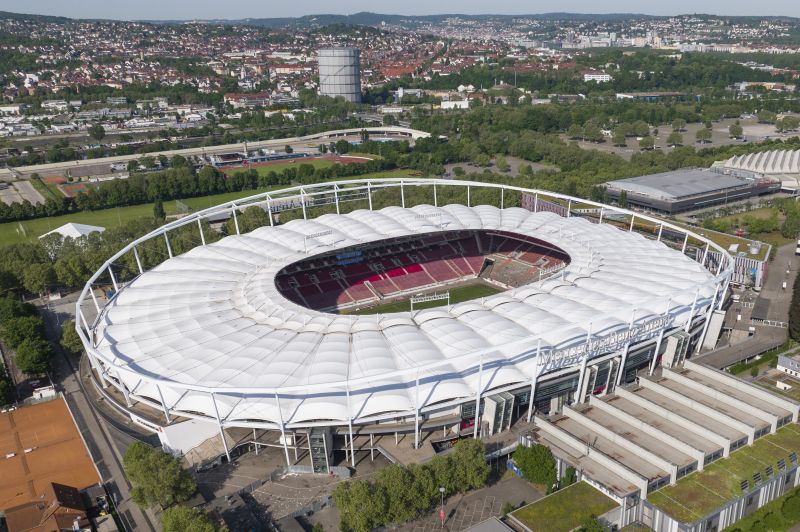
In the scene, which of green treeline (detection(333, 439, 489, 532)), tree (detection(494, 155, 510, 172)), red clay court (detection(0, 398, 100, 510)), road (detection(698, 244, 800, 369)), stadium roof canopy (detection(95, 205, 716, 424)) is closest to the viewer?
green treeline (detection(333, 439, 489, 532))

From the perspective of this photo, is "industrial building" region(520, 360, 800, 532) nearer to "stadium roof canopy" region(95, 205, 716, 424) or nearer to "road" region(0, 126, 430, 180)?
"stadium roof canopy" region(95, 205, 716, 424)

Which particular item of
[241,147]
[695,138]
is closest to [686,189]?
[695,138]

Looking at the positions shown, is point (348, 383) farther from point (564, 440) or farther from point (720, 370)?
point (720, 370)

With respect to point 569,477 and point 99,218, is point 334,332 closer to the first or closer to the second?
point 569,477

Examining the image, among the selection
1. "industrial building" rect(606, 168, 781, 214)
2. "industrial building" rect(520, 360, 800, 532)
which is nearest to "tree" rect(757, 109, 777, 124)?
"industrial building" rect(606, 168, 781, 214)

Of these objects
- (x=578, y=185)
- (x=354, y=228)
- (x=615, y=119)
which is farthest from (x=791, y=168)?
(x=354, y=228)
